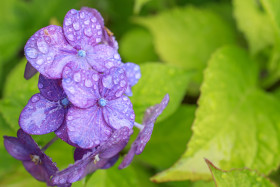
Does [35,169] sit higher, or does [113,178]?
[35,169]

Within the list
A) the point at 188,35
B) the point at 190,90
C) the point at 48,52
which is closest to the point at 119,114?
the point at 48,52

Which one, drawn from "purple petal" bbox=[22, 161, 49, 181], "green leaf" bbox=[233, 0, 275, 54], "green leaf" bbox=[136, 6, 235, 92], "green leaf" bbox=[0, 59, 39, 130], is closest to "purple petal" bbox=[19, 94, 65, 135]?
"purple petal" bbox=[22, 161, 49, 181]

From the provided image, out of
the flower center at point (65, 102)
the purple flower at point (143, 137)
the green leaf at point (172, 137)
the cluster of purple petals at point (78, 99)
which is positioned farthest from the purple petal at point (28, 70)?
the green leaf at point (172, 137)

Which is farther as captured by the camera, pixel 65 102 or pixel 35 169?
pixel 35 169

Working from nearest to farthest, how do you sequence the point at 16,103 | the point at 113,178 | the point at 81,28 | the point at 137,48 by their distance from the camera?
the point at 81,28 → the point at 16,103 → the point at 113,178 → the point at 137,48

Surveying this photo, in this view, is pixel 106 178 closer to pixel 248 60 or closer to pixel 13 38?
pixel 248 60

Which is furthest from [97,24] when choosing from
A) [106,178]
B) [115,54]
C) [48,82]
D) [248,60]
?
[248,60]

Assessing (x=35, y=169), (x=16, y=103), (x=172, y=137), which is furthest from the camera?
(x=172, y=137)

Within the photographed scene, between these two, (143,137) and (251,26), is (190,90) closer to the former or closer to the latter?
(251,26)
